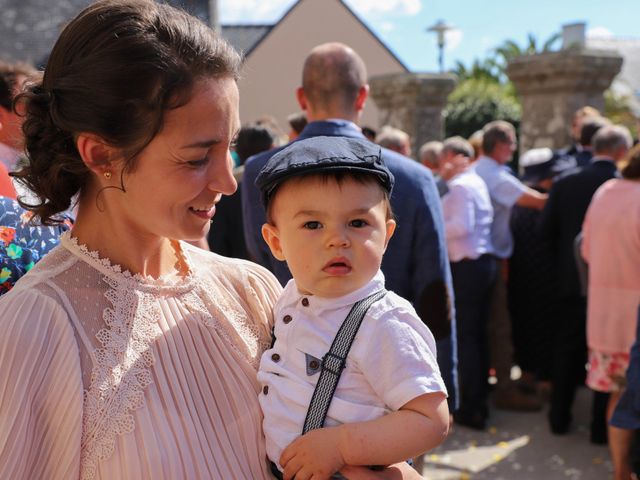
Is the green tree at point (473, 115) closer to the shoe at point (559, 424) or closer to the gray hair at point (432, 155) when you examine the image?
the gray hair at point (432, 155)

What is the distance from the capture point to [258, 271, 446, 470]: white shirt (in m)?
1.68

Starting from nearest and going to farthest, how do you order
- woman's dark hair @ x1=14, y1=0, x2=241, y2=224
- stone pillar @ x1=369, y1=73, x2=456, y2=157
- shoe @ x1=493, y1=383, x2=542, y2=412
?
woman's dark hair @ x1=14, y1=0, x2=241, y2=224
shoe @ x1=493, y1=383, x2=542, y2=412
stone pillar @ x1=369, y1=73, x2=456, y2=157

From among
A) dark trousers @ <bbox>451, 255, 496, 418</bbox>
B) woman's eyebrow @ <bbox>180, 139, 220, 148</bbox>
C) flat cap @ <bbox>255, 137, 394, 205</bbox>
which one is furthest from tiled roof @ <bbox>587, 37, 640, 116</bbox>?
woman's eyebrow @ <bbox>180, 139, 220, 148</bbox>

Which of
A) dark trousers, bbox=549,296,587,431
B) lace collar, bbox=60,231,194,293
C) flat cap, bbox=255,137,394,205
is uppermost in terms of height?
flat cap, bbox=255,137,394,205

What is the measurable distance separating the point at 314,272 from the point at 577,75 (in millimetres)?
6917

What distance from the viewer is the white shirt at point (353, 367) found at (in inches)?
66.0

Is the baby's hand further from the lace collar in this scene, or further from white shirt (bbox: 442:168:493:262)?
white shirt (bbox: 442:168:493:262)

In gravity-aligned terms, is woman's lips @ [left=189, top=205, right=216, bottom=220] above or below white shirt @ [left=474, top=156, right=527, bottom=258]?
above

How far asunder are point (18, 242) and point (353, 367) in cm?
93

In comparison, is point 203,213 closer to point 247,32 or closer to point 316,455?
point 316,455

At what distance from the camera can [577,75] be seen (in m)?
7.89

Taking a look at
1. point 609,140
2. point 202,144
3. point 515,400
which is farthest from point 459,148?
point 202,144

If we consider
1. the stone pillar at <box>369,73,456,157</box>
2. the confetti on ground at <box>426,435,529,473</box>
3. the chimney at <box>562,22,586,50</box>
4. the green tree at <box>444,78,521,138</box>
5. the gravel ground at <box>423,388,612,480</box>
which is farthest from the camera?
the green tree at <box>444,78,521,138</box>

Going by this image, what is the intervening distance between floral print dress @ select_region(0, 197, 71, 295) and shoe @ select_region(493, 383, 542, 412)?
560 centimetres
